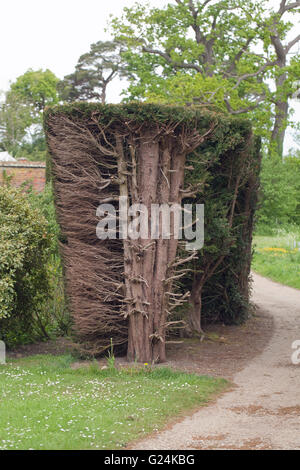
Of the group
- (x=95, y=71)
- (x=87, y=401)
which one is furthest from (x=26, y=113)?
(x=87, y=401)

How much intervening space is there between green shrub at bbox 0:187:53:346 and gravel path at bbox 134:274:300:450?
366 centimetres

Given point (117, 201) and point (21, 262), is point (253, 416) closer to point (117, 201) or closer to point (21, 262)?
point (117, 201)

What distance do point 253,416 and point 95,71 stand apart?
3967 cm

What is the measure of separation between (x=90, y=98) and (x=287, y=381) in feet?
123

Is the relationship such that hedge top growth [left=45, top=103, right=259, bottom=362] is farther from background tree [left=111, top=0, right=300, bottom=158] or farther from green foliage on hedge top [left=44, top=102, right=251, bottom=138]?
background tree [left=111, top=0, right=300, bottom=158]

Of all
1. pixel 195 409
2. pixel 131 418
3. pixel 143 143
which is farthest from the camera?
pixel 143 143

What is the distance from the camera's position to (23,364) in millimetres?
8898

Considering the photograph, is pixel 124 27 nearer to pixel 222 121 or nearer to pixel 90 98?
pixel 90 98

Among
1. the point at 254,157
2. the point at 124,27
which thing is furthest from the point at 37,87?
the point at 254,157

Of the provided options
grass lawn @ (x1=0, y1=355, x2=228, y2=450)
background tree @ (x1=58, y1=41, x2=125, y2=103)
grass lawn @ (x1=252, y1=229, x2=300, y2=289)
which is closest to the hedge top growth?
grass lawn @ (x1=0, y1=355, x2=228, y2=450)

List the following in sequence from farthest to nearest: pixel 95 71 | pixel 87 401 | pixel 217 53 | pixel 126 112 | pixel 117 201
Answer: pixel 95 71
pixel 217 53
pixel 117 201
pixel 126 112
pixel 87 401

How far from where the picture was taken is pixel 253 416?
649cm

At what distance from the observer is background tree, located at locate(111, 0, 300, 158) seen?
2366cm

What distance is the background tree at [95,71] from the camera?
43.2m
